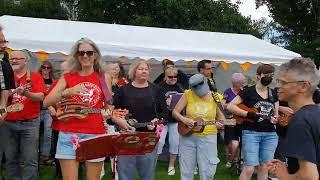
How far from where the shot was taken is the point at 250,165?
21.5 feet

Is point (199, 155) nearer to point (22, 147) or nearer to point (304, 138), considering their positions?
point (22, 147)

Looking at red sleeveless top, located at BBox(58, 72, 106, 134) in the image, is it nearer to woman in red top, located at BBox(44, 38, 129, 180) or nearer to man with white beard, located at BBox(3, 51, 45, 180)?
woman in red top, located at BBox(44, 38, 129, 180)

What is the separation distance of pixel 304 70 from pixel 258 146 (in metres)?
3.77

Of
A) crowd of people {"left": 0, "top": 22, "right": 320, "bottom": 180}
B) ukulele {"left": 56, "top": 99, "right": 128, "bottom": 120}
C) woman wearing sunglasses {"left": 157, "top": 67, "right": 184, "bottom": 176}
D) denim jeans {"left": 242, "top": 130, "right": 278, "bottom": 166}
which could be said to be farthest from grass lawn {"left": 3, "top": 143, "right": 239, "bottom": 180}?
ukulele {"left": 56, "top": 99, "right": 128, "bottom": 120}

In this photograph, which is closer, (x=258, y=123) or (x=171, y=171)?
(x=258, y=123)

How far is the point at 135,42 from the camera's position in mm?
10828

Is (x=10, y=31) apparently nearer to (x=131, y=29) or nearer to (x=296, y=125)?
(x=131, y=29)

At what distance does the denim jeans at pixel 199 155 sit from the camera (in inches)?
243

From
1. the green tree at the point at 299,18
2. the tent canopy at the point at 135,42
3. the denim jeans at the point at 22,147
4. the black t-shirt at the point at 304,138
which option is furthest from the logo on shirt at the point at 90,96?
the green tree at the point at 299,18

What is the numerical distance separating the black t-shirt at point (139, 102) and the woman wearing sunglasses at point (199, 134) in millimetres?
546

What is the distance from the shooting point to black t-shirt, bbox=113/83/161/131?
5.70 meters

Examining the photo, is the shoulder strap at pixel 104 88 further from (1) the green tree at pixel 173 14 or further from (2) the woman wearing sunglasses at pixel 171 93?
(1) the green tree at pixel 173 14

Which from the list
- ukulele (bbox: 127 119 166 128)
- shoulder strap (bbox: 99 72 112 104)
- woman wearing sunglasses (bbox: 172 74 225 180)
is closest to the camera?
shoulder strap (bbox: 99 72 112 104)

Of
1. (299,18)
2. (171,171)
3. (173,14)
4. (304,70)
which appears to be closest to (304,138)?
(304,70)
